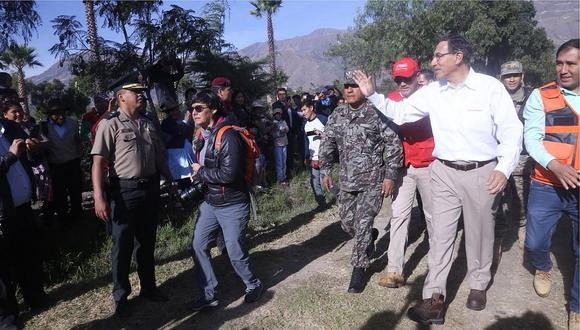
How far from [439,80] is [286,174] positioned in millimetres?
5722

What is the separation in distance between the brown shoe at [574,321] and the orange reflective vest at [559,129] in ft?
3.11

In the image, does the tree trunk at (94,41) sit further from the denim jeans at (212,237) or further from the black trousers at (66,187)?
the denim jeans at (212,237)

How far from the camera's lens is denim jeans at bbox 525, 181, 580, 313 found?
127 inches

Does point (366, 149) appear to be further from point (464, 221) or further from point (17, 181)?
point (17, 181)

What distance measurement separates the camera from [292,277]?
4.25 metres

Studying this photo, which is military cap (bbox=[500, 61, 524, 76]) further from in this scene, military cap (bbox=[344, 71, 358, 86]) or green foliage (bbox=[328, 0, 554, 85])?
green foliage (bbox=[328, 0, 554, 85])

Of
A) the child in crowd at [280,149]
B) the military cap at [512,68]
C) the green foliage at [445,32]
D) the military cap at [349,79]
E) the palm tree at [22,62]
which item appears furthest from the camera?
the green foliage at [445,32]

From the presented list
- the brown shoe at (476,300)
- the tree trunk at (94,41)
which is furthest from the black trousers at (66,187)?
the brown shoe at (476,300)

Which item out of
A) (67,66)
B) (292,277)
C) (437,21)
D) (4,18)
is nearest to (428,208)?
(292,277)

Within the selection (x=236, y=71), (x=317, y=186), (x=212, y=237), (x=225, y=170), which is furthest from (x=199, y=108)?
(x=236, y=71)

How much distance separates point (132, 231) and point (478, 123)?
2.93 m

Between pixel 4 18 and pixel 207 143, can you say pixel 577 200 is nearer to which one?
pixel 207 143

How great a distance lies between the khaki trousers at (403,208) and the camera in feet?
12.8

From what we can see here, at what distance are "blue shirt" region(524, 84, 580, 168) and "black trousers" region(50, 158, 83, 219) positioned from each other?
5770mm
